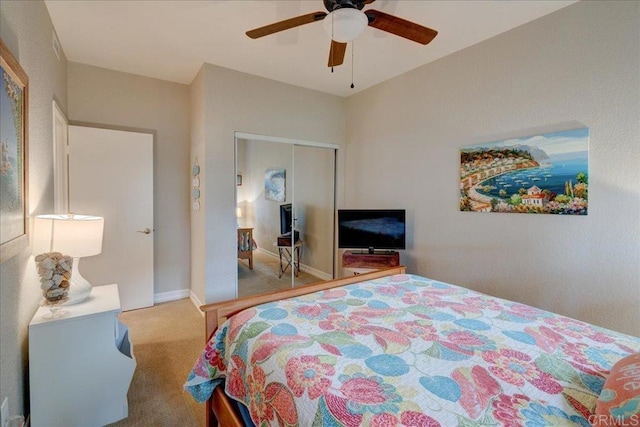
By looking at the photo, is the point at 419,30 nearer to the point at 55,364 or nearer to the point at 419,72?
the point at 419,72

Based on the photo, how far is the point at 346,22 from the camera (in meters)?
1.58

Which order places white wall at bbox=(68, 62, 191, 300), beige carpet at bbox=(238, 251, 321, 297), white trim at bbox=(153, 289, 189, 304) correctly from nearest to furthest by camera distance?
white wall at bbox=(68, 62, 191, 300)
beige carpet at bbox=(238, 251, 321, 297)
white trim at bbox=(153, 289, 189, 304)

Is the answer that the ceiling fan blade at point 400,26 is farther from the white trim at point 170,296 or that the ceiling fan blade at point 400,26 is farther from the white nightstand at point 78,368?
the white trim at point 170,296

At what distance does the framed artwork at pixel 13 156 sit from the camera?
1.21 metres

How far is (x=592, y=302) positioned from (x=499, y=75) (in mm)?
1901

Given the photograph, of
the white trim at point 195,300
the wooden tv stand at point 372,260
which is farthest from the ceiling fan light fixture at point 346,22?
the white trim at point 195,300

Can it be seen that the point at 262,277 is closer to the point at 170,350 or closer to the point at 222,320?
the point at 170,350

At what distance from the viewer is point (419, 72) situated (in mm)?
3162

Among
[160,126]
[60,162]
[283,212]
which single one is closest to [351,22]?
[283,212]

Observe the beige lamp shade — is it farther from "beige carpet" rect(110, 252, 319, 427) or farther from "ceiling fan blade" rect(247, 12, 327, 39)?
"ceiling fan blade" rect(247, 12, 327, 39)

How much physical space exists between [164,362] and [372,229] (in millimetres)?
2331

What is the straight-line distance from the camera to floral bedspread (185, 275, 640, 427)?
85 centimetres

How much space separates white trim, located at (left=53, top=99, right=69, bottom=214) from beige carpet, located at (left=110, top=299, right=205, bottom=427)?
1.33 m

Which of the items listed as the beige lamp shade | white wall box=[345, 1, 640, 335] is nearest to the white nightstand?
the beige lamp shade
